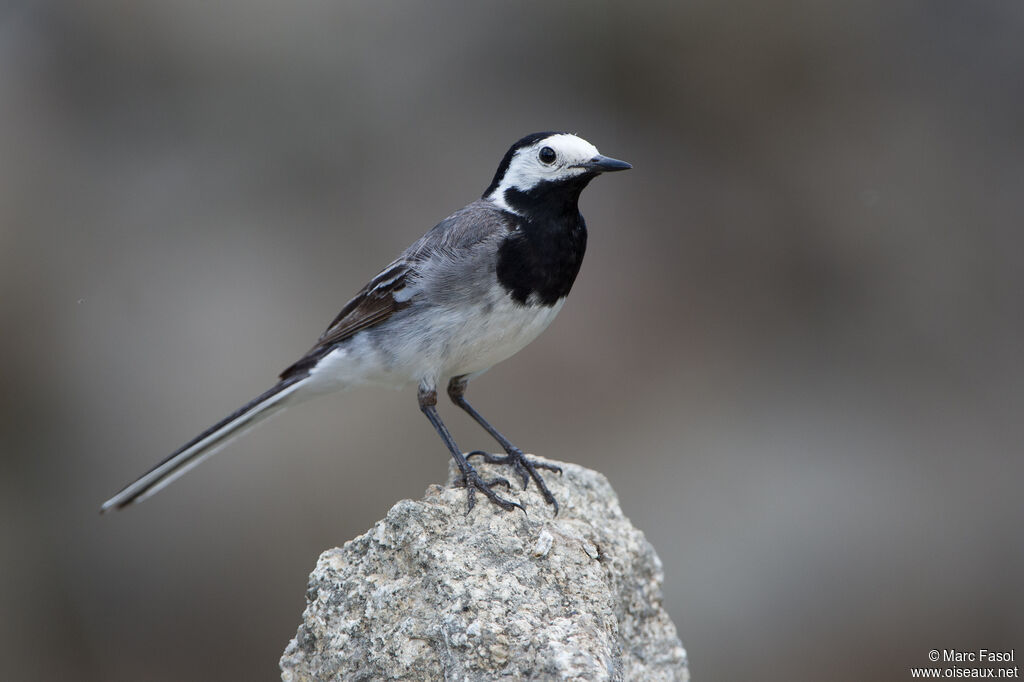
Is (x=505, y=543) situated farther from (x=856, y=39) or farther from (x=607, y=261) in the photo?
(x=856, y=39)

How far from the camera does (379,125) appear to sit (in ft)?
37.3

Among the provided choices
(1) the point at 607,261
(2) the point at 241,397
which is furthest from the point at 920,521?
(2) the point at 241,397

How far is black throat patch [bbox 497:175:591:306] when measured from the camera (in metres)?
5.27

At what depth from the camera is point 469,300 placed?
17.3 ft

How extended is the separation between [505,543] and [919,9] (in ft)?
29.9

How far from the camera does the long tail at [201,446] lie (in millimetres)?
5441

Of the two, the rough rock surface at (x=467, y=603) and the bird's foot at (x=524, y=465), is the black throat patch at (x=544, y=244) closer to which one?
the bird's foot at (x=524, y=465)

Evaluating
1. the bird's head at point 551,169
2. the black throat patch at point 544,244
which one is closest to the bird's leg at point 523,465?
the black throat patch at point 544,244

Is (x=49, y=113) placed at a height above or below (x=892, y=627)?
above

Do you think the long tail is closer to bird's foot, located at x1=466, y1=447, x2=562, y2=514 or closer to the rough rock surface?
bird's foot, located at x1=466, y1=447, x2=562, y2=514

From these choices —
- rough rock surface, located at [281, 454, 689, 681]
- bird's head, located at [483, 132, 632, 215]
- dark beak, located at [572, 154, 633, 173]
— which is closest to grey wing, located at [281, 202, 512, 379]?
bird's head, located at [483, 132, 632, 215]

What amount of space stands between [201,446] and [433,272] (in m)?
1.52

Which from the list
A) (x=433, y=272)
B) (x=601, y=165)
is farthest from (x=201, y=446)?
(x=601, y=165)

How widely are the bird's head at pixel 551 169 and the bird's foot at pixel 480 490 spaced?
1.43 m
